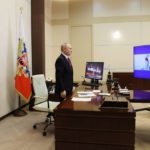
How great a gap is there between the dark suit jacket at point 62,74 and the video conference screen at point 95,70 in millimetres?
1118

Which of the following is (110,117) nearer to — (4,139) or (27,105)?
(4,139)

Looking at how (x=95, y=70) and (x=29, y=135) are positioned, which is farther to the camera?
(x=95, y=70)

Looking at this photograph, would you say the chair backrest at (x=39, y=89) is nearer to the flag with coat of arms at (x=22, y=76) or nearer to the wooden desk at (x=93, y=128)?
the flag with coat of arms at (x=22, y=76)

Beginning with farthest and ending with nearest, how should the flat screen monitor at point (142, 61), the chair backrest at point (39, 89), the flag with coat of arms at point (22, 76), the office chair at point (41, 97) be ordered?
1. the flag with coat of arms at point (22, 76)
2. the chair backrest at point (39, 89)
3. the office chair at point (41, 97)
4. the flat screen monitor at point (142, 61)

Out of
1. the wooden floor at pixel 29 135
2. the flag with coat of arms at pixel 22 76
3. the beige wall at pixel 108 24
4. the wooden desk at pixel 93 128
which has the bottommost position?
the wooden floor at pixel 29 135

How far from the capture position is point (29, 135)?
3852 mm

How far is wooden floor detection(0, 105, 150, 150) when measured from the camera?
336cm

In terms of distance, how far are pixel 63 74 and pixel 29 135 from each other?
3.83ft

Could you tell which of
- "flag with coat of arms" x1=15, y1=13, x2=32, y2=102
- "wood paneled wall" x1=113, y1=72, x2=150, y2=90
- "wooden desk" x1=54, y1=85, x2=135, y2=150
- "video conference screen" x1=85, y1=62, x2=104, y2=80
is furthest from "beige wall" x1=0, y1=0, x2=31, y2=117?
"wood paneled wall" x1=113, y1=72, x2=150, y2=90

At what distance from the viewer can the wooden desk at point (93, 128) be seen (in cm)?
232

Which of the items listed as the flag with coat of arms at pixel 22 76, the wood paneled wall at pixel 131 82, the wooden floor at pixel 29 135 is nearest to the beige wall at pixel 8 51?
the flag with coat of arms at pixel 22 76

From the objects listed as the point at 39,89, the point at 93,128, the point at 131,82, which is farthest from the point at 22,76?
the point at 131,82

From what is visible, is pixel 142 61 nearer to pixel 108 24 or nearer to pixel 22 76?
pixel 22 76

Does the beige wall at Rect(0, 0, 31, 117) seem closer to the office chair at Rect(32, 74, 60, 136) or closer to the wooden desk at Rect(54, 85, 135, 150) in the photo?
the office chair at Rect(32, 74, 60, 136)
